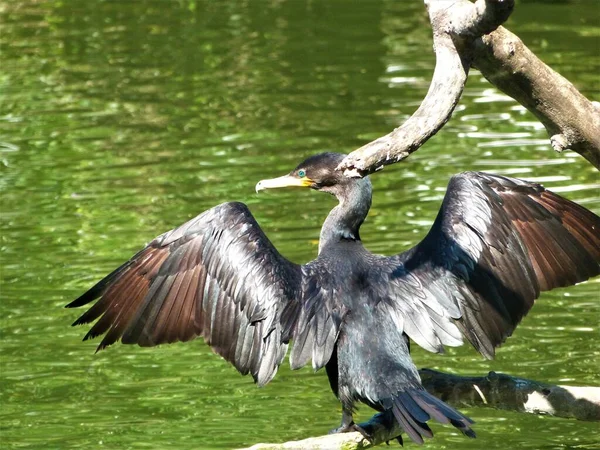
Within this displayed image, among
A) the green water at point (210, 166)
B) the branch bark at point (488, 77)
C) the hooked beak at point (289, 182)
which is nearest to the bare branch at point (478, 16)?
the branch bark at point (488, 77)

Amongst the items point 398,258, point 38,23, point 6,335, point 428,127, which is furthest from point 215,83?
point 428,127

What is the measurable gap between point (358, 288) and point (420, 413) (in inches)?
30.7

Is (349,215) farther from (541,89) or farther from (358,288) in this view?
(541,89)

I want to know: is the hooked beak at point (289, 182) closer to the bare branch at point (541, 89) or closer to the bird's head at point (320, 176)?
the bird's head at point (320, 176)

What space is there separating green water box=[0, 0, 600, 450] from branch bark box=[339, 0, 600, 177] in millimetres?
2252

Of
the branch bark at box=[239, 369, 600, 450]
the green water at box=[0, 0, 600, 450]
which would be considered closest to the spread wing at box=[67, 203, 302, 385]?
the branch bark at box=[239, 369, 600, 450]

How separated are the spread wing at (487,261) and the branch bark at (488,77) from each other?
509 millimetres

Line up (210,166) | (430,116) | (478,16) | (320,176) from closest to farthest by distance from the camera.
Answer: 1. (430,116)
2. (478,16)
3. (320,176)
4. (210,166)

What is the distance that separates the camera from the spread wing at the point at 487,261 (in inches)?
215

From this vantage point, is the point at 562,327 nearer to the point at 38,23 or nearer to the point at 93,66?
the point at 93,66

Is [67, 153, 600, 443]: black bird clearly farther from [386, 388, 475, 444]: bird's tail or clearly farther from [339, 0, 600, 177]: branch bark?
[339, 0, 600, 177]: branch bark

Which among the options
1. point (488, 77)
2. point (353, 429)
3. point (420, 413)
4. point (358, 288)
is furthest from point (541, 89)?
point (353, 429)

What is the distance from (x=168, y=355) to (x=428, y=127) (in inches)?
170

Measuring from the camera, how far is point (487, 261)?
5.52 meters
